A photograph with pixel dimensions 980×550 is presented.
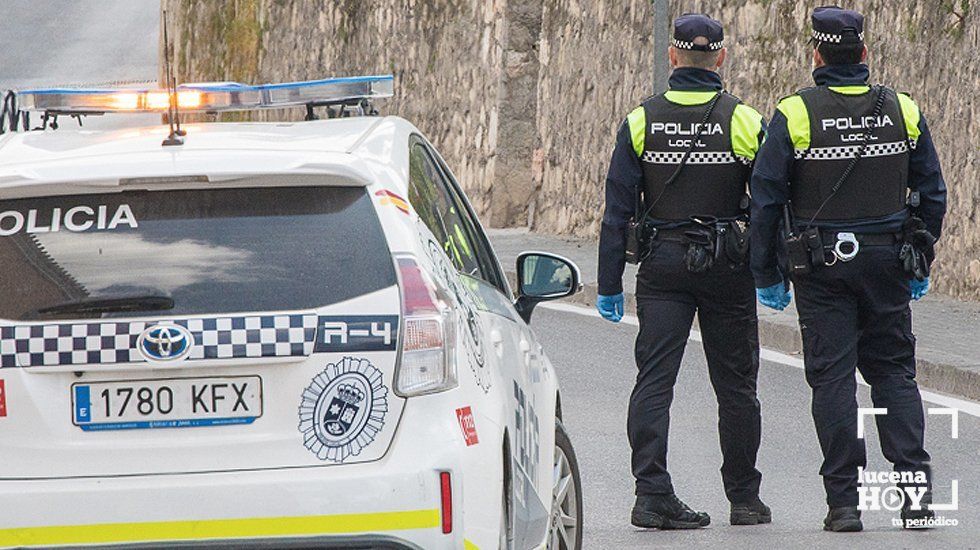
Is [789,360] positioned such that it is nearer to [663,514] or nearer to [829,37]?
[663,514]

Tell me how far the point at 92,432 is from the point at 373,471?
0.63 meters

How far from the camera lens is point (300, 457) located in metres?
4.14

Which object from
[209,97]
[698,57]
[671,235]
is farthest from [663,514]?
[209,97]

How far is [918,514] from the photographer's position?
6859mm

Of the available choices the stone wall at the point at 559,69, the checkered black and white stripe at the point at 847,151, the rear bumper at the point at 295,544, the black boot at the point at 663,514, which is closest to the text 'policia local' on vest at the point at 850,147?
the checkered black and white stripe at the point at 847,151

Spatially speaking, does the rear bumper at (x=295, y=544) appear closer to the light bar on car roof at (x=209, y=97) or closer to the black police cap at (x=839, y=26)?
the light bar on car roof at (x=209, y=97)

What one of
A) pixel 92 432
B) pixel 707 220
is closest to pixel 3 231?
pixel 92 432

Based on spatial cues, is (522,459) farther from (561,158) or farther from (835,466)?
(561,158)

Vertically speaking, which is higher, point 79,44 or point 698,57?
point 698,57

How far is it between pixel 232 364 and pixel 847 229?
10.7 feet

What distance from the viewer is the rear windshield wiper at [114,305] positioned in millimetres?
4180

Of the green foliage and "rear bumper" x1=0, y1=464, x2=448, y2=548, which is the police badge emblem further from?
the green foliage

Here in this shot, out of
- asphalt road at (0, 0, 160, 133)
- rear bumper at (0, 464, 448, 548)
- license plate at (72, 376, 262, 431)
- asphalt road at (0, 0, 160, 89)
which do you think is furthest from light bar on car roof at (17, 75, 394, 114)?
asphalt road at (0, 0, 160, 89)

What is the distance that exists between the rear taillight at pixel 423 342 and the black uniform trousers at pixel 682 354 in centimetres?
280
